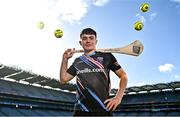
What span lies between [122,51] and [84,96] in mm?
1066

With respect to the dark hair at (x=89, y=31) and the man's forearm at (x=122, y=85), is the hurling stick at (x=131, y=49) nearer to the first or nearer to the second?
the dark hair at (x=89, y=31)

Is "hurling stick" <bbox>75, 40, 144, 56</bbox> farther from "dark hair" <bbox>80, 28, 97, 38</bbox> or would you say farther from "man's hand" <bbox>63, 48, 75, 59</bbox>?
"dark hair" <bbox>80, 28, 97, 38</bbox>

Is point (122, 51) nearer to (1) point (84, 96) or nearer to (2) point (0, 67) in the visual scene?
(1) point (84, 96)

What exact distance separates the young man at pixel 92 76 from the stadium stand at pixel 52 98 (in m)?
39.6

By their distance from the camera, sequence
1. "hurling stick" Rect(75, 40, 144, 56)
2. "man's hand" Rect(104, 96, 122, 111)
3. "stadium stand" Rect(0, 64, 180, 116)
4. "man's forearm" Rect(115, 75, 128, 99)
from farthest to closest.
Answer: "stadium stand" Rect(0, 64, 180, 116) < "hurling stick" Rect(75, 40, 144, 56) < "man's forearm" Rect(115, 75, 128, 99) < "man's hand" Rect(104, 96, 122, 111)

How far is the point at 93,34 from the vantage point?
5.53 meters

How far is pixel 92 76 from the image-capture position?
527 centimetres

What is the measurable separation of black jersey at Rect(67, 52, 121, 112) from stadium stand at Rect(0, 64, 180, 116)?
130ft

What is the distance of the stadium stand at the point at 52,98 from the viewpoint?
47.4 metres

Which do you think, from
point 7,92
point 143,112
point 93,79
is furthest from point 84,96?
point 143,112

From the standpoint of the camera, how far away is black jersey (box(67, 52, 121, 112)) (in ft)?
16.9

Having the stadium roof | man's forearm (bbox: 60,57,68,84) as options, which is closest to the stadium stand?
the stadium roof

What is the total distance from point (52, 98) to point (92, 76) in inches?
2010

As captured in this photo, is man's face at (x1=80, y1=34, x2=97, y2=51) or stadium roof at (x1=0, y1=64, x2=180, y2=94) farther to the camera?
stadium roof at (x1=0, y1=64, x2=180, y2=94)
